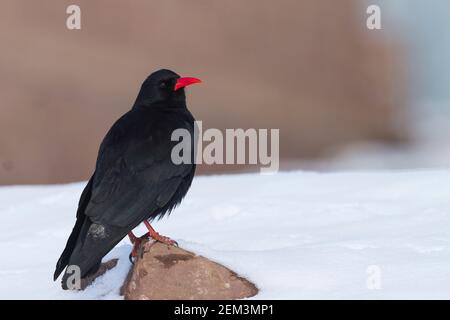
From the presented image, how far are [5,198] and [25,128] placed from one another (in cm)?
281

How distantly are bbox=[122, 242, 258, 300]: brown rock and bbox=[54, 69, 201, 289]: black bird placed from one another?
8.6 inches

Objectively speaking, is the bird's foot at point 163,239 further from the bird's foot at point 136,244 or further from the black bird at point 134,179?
the bird's foot at point 136,244

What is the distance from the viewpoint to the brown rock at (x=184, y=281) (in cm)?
473

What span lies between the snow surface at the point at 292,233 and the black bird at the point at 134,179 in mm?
323

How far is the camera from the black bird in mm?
4785

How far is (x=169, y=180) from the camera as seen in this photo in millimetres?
5164
